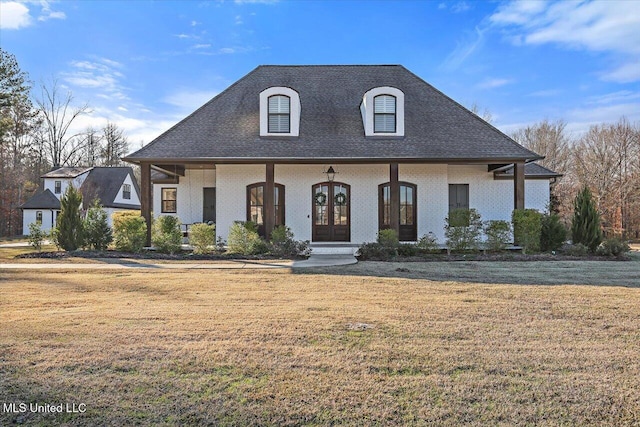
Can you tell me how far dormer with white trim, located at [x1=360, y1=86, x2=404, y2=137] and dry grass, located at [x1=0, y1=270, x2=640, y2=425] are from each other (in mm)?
9338

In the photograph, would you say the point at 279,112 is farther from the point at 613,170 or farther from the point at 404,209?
the point at 613,170

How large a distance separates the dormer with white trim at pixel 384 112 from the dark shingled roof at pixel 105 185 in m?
27.3

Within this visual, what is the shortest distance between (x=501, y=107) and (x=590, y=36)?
844 inches

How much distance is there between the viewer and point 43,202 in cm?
3497

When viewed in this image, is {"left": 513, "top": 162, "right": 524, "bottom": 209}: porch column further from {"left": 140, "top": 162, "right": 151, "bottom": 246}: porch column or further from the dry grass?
{"left": 140, "top": 162, "right": 151, "bottom": 246}: porch column

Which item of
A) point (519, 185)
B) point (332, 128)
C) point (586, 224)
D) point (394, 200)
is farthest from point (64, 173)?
point (586, 224)

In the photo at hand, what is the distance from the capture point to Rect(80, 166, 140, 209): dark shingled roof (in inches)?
1307

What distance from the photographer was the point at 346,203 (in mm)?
15305

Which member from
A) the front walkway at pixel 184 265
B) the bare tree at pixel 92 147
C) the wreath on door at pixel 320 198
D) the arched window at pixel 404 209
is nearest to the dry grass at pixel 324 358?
the front walkway at pixel 184 265

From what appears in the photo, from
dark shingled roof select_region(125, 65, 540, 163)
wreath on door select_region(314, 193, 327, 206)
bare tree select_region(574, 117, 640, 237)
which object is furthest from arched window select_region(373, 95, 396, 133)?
bare tree select_region(574, 117, 640, 237)

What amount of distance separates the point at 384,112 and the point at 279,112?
3969 mm

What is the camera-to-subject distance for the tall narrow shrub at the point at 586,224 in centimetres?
1280

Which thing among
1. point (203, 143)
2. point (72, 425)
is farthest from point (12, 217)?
point (72, 425)

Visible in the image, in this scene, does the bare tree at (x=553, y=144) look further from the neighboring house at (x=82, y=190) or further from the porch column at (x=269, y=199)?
the neighboring house at (x=82, y=190)
